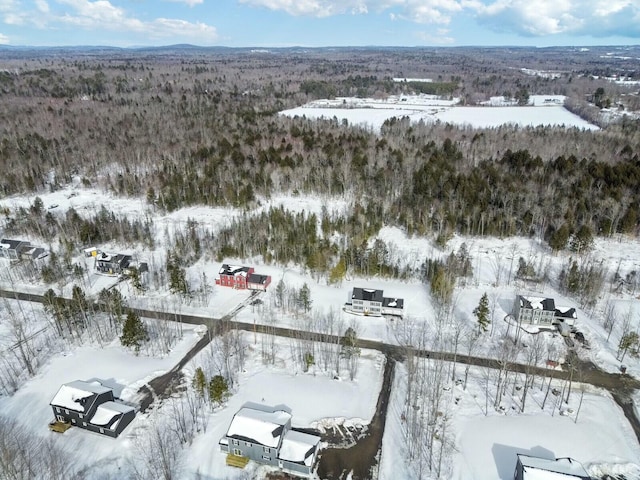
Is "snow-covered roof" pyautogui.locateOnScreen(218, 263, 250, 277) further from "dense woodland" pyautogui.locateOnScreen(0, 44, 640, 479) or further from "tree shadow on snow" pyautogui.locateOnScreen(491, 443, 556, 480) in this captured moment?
"tree shadow on snow" pyautogui.locateOnScreen(491, 443, 556, 480)

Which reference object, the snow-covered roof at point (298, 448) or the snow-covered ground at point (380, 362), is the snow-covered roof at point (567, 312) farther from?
the snow-covered roof at point (298, 448)

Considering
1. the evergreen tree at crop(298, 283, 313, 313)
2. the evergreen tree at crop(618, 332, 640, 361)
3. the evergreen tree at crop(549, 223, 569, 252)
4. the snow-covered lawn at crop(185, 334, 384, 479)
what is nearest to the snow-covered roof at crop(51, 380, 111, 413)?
the snow-covered lawn at crop(185, 334, 384, 479)

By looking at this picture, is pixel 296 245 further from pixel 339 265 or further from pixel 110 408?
pixel 110 408

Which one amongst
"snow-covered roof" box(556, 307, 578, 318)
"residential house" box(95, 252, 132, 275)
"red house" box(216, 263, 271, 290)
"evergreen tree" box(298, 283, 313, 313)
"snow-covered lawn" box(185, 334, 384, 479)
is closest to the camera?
"snow-covered lawn" box(185, 334, 384, 479)

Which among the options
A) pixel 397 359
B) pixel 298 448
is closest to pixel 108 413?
pixel 298 448

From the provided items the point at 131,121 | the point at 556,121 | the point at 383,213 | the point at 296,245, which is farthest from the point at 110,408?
the point at 556,121

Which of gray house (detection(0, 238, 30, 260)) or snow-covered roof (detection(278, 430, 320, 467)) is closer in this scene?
snow-covered roof (detection(278, 430, 320, 467))
